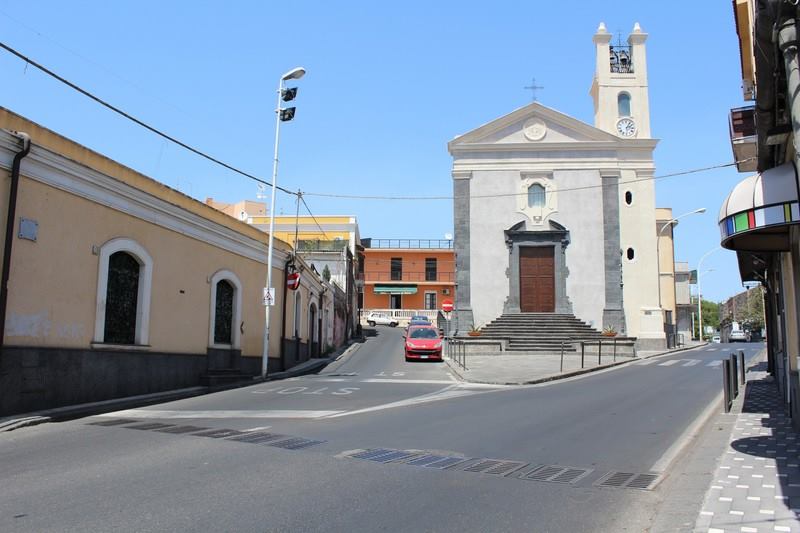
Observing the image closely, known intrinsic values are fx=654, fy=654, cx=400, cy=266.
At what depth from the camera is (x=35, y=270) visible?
1147cm

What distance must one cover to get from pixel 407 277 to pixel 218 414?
203 feet

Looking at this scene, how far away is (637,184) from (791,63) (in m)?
38.1

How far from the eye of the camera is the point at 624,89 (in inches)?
1715

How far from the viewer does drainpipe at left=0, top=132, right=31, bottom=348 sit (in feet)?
34.9

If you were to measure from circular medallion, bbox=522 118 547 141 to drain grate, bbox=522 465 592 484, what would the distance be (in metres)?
36.9

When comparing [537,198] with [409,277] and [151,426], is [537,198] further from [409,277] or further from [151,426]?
[151,426]

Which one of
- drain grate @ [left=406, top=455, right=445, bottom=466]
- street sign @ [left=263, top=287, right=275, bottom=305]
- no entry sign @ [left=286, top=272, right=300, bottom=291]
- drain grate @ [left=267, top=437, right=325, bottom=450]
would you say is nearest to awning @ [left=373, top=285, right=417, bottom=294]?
no entry sign @ [left=286, top=272, right=300, bottom=291]

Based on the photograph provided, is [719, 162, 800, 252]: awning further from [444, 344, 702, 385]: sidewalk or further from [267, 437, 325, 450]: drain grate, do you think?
[444, 344, 702, 385]: sidewalk

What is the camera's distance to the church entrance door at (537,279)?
4097 cm

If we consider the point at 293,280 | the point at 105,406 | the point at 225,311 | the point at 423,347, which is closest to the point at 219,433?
the point at 105,406

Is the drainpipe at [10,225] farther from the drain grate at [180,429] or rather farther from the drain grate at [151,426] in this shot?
the drain grate at [180,429]

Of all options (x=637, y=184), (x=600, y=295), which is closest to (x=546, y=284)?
(x=600, y=295)

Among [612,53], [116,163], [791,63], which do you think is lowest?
[791,63]

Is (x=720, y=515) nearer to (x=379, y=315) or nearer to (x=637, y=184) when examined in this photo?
(x=637, y=184)
